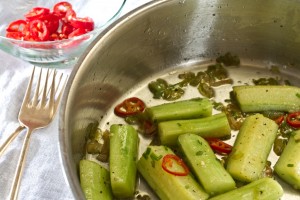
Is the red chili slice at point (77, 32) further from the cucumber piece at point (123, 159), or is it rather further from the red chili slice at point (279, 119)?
the red chili slice at point (279, 119)

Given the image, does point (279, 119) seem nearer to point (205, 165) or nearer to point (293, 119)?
point (293, 119)

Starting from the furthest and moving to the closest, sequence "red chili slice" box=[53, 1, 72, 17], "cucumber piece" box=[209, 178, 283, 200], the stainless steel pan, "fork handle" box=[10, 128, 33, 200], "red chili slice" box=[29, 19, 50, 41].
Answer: "red chili slice" box=[53, 1, 72, 17]
"red chili slice" box=[29, 19, 50, 41]
the stainless steel pan
"fork handle" box=[10, 128, 33, 200]
"cucumber piece" box=[209, 178, 283, 200]

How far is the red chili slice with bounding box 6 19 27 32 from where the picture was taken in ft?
5.68

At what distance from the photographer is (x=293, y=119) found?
4.86 ft

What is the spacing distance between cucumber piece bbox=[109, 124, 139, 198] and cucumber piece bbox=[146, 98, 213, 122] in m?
0.09

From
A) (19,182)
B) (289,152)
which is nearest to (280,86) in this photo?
(289,152)

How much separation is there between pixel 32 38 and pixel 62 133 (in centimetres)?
60

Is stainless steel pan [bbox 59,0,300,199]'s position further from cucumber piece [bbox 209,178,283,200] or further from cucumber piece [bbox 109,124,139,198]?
cucumber piece [bbox 209,178,283,200]

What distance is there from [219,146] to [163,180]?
24 centimetres

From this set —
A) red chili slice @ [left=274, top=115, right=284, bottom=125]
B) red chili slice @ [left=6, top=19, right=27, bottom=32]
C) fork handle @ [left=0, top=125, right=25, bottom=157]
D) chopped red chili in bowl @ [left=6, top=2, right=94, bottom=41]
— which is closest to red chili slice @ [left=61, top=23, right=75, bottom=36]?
chopped red chili in bowl @ [left=6, top=2, right=94, bottom=41]

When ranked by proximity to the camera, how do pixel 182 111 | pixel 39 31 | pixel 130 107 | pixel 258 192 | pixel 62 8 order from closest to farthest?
1. pixel 258 192
2. pixel 182 111
3. pixel 130 107
4. pixel 39 31
5. pixel 62 8

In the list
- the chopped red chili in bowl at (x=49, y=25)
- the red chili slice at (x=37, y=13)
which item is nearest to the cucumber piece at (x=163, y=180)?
the chopped red chili in bowl at (x=49, y=25)

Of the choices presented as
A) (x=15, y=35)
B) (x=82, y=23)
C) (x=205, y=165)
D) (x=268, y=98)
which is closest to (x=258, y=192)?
(x=205, y=165)

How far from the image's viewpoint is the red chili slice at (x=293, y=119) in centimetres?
147
